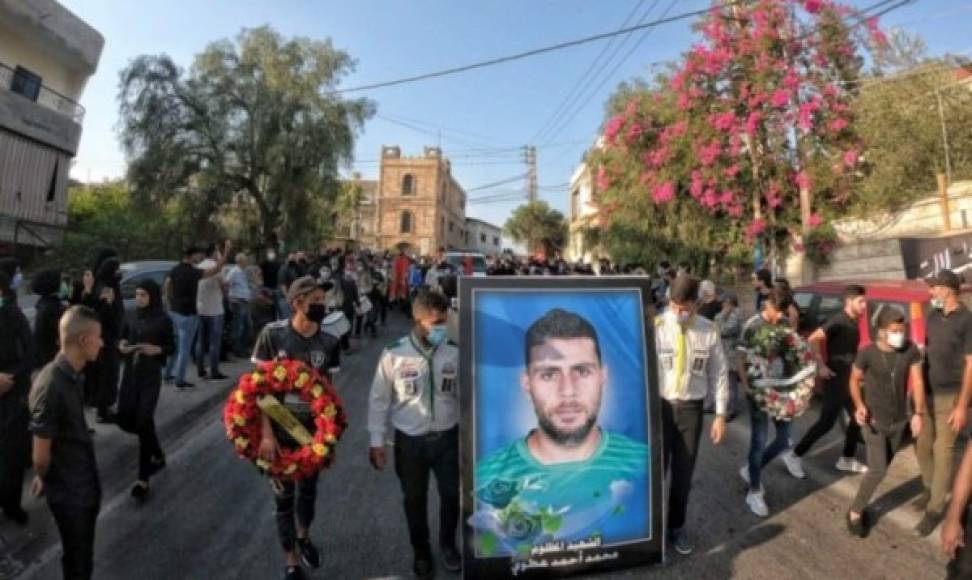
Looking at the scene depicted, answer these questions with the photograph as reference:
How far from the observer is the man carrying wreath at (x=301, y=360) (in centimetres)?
375

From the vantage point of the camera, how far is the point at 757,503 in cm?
501

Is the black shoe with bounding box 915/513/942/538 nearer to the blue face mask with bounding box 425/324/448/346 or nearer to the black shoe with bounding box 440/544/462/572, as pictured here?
the black shoe with bounding box 440/544/462/572

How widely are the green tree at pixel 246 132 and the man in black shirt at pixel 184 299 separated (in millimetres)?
15185

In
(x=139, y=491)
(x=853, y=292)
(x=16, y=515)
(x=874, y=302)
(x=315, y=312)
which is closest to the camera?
(x=315, y=312)

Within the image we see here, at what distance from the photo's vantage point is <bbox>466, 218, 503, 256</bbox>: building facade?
90312 millimetres

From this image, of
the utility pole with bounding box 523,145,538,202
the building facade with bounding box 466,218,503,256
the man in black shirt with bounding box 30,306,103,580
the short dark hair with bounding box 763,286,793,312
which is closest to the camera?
the man in black shirt with bounding box 30,306,103,580

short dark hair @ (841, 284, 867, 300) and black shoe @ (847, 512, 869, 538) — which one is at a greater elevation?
short dark hair @ (841, 284, 867, 300)

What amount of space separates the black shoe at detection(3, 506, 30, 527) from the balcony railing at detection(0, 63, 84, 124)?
2203cm

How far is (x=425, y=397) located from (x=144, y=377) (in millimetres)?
2872

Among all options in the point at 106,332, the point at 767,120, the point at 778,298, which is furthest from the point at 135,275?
the point at 767,120

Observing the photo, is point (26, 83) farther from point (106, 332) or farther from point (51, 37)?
point (106, 332)

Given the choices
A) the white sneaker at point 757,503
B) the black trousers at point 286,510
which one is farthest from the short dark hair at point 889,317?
the black trousers at point 286,510

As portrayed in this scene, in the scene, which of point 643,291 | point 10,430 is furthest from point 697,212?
point 10,430

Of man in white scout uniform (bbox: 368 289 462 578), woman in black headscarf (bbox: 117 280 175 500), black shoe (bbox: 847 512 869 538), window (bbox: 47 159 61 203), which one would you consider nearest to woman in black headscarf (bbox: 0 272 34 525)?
woman in black headscarf (bbox: 117 280 175 500)
